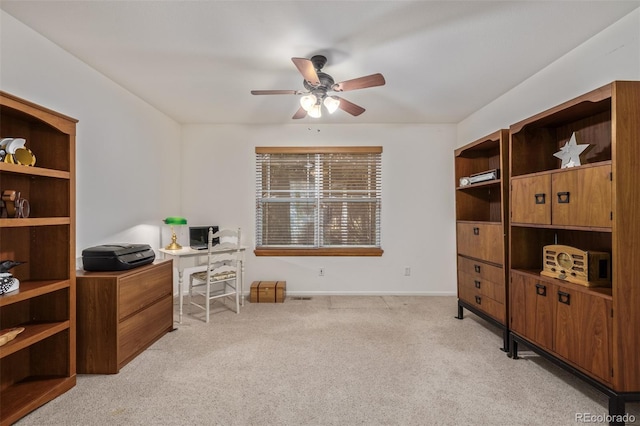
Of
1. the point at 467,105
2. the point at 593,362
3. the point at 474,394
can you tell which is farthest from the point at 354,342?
the point at 467,105

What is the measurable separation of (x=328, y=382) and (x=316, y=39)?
100.0 inches

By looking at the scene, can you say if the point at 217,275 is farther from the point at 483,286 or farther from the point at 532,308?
the point at 532,308

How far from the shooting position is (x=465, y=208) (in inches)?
127

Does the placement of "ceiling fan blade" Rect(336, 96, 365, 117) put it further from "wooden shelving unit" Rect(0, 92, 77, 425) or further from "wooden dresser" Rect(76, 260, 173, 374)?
"wooden dresser" Rect(76, 260, 173, 374)


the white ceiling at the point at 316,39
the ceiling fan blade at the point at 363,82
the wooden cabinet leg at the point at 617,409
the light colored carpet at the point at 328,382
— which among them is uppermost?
the white ceiling at the point at 316,39

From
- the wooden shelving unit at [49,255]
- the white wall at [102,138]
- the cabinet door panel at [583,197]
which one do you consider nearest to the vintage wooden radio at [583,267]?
the cabinet door panel at [583,197]

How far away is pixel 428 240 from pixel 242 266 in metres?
2.72

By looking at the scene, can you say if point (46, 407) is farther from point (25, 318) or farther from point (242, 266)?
point (242, 266)

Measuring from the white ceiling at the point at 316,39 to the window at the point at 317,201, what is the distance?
1.22m

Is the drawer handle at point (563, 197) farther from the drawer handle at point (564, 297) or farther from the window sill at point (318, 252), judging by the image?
the window sill at point (318, 252)

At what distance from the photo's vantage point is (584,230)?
1.86 meters

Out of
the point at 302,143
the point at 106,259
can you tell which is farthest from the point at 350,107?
the point at 106,259

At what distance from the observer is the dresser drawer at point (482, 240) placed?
2.55m

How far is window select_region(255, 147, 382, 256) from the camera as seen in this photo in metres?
4.13
